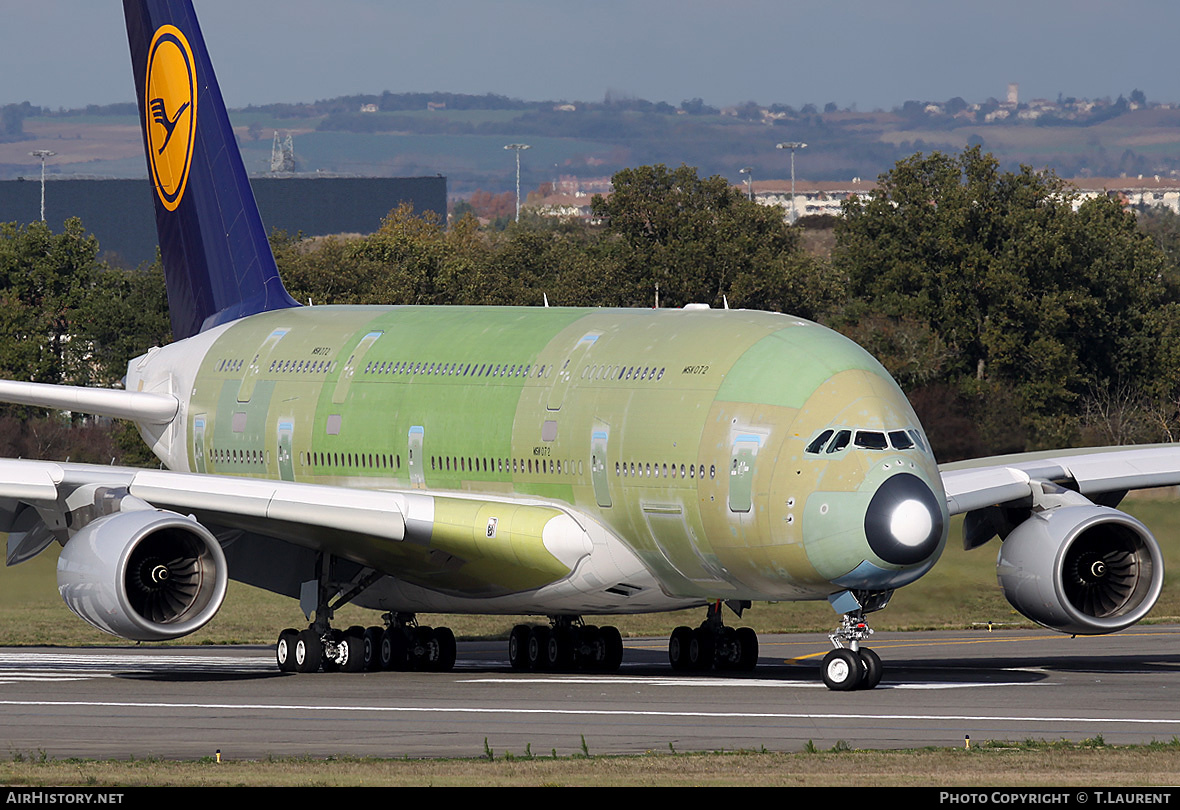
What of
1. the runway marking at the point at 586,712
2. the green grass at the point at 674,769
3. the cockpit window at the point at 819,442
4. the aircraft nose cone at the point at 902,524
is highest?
the cockpit window at the point at 819,442

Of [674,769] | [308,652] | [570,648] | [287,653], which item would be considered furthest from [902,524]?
[287,653]

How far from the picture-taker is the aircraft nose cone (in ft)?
83.1

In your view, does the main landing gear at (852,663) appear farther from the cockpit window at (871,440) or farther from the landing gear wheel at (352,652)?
the landing gear wheel at (352,652)

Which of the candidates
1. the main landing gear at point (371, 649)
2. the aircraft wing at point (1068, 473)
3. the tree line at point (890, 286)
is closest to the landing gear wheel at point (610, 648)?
the main landing gear at point (371, 649)

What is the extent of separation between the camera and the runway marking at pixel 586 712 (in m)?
23.8

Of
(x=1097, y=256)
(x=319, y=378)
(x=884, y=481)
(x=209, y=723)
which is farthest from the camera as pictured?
(x=1097, y=256)

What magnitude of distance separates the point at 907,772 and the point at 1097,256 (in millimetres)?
64072

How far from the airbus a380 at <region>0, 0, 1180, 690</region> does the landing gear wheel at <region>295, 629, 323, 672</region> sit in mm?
56

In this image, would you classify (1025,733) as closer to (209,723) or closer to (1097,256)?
(209,723)

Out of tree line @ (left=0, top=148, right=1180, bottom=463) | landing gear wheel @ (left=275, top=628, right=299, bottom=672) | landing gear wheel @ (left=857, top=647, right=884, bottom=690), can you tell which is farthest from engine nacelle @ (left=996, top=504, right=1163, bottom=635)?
tree line @ (left=0, top=148, right=1180, bottom=463)

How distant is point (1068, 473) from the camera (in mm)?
32281

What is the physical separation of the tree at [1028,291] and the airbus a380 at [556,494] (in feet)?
135
